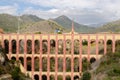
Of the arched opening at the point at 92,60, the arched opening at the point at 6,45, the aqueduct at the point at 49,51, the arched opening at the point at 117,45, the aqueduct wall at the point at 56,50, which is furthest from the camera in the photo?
the arched opening at the point at 92,60

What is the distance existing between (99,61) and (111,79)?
26661 mm

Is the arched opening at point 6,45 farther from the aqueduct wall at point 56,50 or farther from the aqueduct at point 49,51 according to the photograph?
the aqueduct wall at point 56,50

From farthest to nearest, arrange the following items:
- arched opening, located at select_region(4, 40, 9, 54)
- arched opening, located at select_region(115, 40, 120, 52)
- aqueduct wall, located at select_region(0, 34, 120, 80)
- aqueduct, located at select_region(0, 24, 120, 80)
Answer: arched opening, located at select_region(4, 40, 9, 54) → aqueduct, located at select_region(0, 24, 120, 80) → aqueduct wall, located at select_region(0, 34, 120, 80) → arched opening, located at select_region(115, 40, 120, 52)

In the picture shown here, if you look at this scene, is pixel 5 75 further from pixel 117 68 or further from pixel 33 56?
pixel 117 68

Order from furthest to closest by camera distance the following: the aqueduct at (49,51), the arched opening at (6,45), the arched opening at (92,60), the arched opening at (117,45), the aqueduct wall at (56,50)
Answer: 1. the arched opening at (92,60)
2. the arched opening at (6,45)
3. the aqueduct at (49,51)
4. the aqueduct wall at (56,50)
5. the arched opening at (117,45)

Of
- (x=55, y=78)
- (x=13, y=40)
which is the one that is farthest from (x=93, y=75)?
(x=13, y=40)

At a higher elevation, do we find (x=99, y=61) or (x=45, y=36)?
(x=45, y=36)

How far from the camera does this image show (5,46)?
12669 centimetres

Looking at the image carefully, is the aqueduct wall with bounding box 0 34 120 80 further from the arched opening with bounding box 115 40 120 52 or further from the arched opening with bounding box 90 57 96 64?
the arched opening with bounding box 90 57 96 64

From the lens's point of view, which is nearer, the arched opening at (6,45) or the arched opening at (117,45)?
the arched opening at (117,45)

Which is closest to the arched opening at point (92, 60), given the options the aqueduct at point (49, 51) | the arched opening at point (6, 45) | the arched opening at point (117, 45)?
the aqueduct at point (49, 51)

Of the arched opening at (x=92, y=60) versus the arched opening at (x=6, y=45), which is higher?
the arched opening at (x=6, y=45)

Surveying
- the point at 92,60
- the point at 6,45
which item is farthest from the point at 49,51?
the point at 92,60

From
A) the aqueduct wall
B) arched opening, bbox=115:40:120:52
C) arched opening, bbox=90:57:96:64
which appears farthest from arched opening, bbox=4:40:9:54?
arched opening, bbox=115:40:120:52
